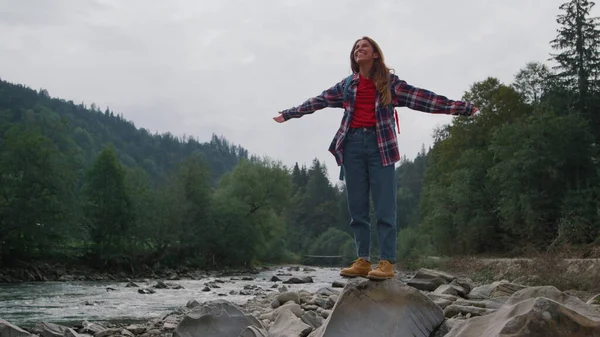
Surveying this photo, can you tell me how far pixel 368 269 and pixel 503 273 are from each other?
58.8ft

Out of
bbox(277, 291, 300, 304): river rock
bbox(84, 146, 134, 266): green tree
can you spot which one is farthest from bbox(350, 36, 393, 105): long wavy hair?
bbox(84, 146, 134, 266): green tree

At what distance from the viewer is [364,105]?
6.11m

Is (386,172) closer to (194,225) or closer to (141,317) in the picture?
(141,317)

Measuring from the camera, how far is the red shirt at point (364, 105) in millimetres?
6047

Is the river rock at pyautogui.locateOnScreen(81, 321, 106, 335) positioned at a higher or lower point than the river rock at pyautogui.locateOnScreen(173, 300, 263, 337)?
lower

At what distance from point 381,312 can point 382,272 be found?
0.38 metres

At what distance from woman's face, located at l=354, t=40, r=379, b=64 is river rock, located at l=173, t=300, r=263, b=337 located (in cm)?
392

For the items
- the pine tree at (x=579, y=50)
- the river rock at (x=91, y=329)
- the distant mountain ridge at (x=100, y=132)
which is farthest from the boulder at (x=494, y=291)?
the distant mountain ridge at (x=100, y=132)

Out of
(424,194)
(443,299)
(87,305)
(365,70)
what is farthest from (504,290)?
(424,194)

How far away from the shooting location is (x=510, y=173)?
35.9 meters

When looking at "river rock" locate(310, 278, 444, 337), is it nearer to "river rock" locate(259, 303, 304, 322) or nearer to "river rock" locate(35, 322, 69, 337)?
"river rock" locate(259, 303, 304, 322)

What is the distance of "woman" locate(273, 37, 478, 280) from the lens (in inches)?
234

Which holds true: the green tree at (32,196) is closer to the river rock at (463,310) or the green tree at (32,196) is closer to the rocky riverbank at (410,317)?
the rocky riverbank at (410,317)

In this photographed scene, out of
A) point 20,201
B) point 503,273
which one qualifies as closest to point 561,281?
point 503,273
